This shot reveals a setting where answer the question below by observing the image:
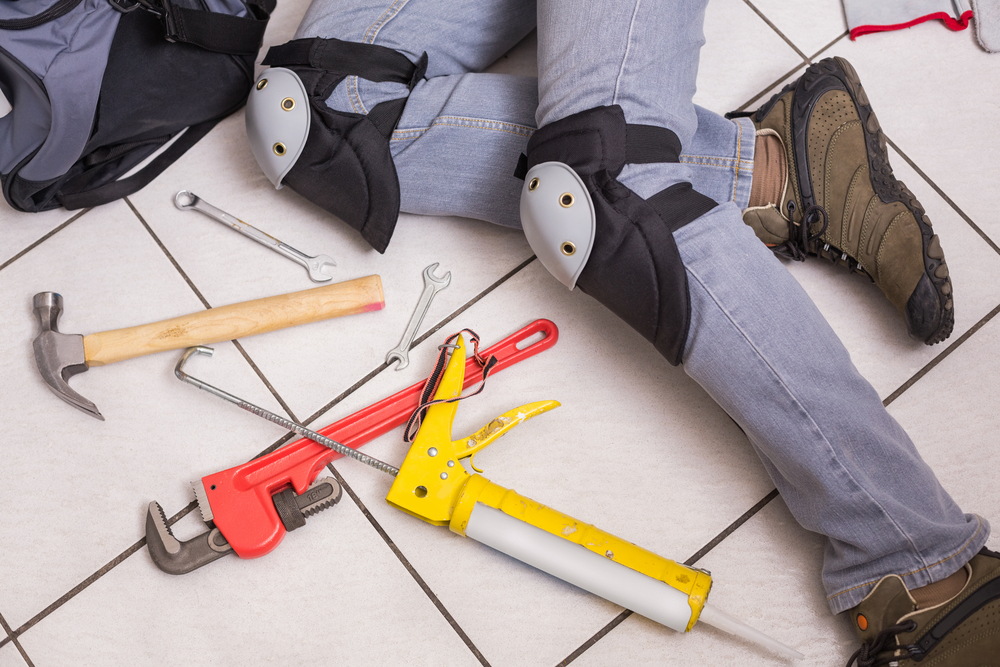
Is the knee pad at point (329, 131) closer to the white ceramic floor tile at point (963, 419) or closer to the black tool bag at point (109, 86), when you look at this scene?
the black tool bag at point (109, 86)

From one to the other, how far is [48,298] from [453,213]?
0.58 meters

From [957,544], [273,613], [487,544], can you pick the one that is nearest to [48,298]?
[273,613]

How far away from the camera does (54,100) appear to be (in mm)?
921

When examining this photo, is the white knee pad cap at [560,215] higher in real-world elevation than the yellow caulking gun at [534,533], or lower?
higher

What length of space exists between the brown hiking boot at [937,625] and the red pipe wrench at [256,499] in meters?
0.61

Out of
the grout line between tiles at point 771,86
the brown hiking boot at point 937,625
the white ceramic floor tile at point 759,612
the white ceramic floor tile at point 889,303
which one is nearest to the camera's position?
the brown hiking boot at point 937,625

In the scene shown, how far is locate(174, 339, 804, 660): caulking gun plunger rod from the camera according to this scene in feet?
2.79

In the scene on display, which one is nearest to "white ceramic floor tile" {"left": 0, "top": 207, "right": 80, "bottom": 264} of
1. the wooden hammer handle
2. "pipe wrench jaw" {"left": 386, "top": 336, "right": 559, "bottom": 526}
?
the wooden hammer handle

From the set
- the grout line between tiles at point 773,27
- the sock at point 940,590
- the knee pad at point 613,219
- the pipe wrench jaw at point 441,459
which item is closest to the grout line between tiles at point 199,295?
the pipe wrench jaw at point 441,459

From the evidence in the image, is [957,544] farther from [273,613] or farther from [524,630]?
[273,613]

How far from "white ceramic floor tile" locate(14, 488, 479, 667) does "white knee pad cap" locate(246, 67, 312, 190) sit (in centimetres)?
48

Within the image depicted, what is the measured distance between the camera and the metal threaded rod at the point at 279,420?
3.00 ft

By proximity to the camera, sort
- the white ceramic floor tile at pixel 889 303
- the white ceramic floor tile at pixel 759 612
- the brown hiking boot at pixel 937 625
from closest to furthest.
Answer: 1. the brown hiking boot at pixel 937 625
2. the white ceramic floor tile at pixel 759 612
3. the white ceramic floor tile at pixel 889 303

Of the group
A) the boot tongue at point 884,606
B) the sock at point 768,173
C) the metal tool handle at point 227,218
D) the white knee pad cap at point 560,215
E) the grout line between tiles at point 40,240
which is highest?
the sock at point 768,173
